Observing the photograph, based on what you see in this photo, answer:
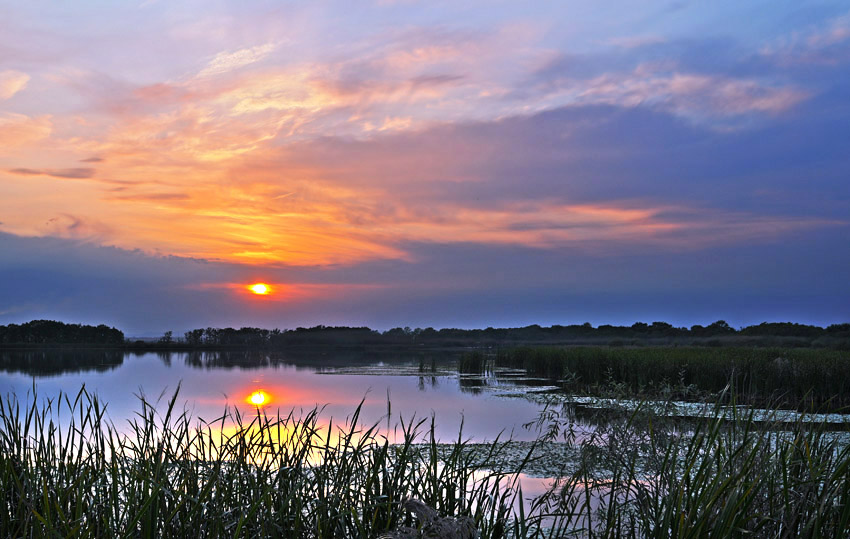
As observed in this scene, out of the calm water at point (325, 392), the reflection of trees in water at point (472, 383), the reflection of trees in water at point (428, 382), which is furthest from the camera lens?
the reflection of trees in water at point (428, 382)

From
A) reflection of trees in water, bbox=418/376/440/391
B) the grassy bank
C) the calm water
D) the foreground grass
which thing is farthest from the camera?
reflection of trees in water, bbox=418/376/440/391

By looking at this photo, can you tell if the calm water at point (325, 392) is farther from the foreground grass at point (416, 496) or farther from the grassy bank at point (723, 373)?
the foreground grass at point (416, 496)

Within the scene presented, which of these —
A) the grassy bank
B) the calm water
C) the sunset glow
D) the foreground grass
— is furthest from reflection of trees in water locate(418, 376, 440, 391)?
the foreground grass

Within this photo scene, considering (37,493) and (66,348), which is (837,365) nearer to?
(37,493)

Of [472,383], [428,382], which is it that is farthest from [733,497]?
[428,382]

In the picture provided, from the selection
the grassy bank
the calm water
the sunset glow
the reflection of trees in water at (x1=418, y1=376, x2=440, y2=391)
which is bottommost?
the sunset glow

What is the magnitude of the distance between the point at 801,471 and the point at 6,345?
205 feet

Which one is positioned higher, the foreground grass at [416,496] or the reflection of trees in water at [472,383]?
the foreground grass at [416,496]

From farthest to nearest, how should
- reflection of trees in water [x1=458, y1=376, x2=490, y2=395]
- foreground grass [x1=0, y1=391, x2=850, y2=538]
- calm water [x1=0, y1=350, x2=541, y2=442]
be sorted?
reflection of trees in water [x1=458, y1=376, x2=490, y2=395], calm water [x1=0, y1=350, x2=541, y2=442], foreground grass [x1=0, y1=391, x2=850, y2=538]

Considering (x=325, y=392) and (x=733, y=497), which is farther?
(x=325, y=392)

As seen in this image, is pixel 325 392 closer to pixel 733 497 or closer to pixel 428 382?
pixel 428 382

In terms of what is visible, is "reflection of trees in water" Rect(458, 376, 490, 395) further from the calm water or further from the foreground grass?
the foreground grass

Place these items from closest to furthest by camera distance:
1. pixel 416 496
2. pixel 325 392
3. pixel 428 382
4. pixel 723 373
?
pixel 416 496 < pixel 723 373 < pixel 325 392 < pixel 428 382

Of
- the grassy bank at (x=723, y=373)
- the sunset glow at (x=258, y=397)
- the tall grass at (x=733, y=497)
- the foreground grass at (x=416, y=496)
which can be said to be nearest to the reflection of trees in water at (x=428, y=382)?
the grassy bank at (x=723, y=373)
